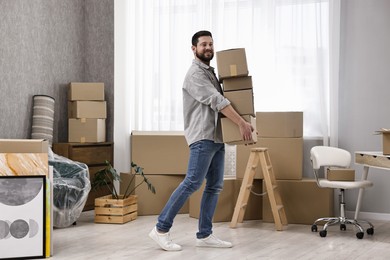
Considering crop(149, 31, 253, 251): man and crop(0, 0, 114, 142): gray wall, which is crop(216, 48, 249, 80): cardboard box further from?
crop(0, 0, 114, 142): gray wall

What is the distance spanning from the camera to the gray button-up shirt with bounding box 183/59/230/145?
417 centimetres

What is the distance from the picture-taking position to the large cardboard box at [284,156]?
18.1 feet

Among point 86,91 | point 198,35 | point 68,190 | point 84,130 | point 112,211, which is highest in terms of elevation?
point 198,35

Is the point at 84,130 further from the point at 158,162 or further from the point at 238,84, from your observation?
the point at 238,84

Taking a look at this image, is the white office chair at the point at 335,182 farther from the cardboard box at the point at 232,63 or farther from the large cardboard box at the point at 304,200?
the cardboard box at the point at 232,63

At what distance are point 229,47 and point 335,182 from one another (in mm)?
1802

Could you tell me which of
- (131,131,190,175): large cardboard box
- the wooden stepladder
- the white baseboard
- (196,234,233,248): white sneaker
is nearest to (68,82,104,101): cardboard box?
(131,131,190,175): large cardboard box

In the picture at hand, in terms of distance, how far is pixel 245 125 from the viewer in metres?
4.17

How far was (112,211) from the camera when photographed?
216 inches

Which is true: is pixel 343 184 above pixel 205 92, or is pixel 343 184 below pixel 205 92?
below

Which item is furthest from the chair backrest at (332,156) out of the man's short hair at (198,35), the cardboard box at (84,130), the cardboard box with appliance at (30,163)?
the cardboard box with appliance at (30,163)

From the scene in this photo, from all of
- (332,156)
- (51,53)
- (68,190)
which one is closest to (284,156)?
(332,156)

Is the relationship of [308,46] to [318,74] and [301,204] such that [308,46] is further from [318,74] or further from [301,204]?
[301,204]

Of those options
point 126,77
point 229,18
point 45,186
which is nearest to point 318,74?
point 229,18
